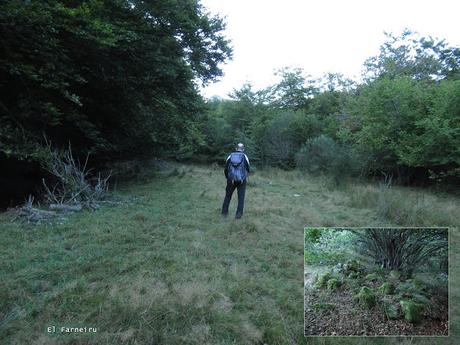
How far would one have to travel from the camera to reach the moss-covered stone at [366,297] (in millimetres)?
2359

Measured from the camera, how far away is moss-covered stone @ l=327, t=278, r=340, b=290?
2.41 m

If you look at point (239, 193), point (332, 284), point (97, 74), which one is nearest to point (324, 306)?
point (332, 284)

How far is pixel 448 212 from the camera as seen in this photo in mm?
9672

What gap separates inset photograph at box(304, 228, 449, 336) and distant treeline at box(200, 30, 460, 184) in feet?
45.4

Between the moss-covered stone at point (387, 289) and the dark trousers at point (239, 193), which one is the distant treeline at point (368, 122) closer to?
the dark trousers at point (239, 193)

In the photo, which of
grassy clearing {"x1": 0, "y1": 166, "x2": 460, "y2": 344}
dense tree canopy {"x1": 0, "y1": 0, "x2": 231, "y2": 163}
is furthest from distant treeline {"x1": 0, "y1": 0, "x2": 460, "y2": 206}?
grassy clearing {"x1": 0, "y1": 166, "x2": 460, "y2": 344}

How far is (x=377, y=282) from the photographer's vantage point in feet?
7.95

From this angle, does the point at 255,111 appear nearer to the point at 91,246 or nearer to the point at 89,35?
the point at 89,35

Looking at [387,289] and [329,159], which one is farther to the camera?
[329,159]

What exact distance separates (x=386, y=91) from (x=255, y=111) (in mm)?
16692

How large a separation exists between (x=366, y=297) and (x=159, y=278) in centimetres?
257

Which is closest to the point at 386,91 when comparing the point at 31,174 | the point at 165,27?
the point at 165,27

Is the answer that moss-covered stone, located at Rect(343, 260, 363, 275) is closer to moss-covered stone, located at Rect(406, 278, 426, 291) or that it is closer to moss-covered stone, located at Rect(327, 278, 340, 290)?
moss-covered stone, located at Rect(327, 278, 340, 290)

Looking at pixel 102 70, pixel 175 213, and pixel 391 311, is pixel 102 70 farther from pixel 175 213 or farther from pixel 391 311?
pixel 391 311
